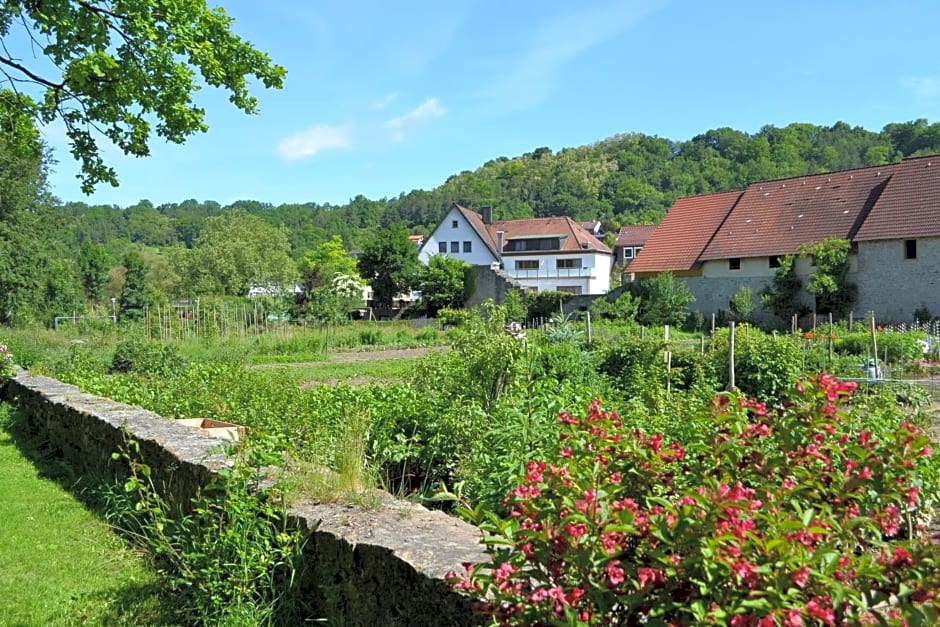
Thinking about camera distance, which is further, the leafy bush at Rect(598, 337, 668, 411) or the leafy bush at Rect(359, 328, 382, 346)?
the leafy bush at Rect(359, 328, 382, 346)

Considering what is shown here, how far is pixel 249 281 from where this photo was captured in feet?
194

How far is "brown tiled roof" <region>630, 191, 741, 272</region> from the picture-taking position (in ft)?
118

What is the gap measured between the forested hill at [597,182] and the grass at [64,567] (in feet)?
259

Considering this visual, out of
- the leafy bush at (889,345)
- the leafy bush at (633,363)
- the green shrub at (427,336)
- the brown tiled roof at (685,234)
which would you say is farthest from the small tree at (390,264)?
the leafy bush at (633,363)

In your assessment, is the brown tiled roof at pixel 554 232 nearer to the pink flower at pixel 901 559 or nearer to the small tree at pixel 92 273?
the small tree at pixel 92 273

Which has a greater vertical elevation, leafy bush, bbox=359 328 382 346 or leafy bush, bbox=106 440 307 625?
leafy bush, bbox=106 440 307 625

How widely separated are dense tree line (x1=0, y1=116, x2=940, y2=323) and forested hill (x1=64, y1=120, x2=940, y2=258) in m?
0.25

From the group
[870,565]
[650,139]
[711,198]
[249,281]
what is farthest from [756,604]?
[650,139]

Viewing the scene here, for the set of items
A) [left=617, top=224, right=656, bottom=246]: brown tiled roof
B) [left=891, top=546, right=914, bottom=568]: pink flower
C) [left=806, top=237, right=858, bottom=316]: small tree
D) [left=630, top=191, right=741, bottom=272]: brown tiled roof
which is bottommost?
[left=891, top=546, right=914, bottom=568]: pink flower

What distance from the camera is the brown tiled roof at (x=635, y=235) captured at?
62.6 m

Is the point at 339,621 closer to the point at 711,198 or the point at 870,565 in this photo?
the point at 870,565

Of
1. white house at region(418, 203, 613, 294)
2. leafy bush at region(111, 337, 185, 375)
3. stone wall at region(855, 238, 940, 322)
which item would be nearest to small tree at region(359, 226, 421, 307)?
white house at region(418, 203, 613, 294)

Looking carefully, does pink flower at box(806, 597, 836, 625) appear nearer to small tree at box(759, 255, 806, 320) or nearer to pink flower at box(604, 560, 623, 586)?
pink flower at box(604, 560, 623, 586)

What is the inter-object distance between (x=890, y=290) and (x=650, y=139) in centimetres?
9085
